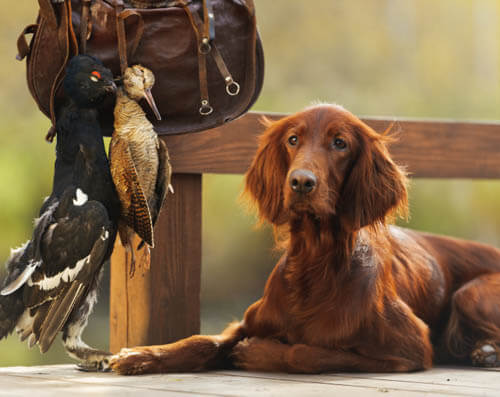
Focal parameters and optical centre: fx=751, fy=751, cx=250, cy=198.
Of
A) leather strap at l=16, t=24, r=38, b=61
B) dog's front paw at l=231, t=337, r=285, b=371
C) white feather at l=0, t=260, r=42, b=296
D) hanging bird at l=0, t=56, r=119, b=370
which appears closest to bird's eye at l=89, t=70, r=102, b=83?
hanging bird at l=0, t=56, r=119, b=370

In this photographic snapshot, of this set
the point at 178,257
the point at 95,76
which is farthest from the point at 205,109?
the point at 178,257

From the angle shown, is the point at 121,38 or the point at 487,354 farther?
the point at 487,354

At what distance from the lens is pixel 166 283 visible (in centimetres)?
260

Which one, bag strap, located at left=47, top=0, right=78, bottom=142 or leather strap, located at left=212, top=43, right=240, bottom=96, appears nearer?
bag strap, located at left=47, top=0, right=78, bottom=142

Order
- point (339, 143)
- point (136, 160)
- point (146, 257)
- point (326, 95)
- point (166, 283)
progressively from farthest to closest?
1. point (326, 95)
2. point (166, 283)
3. point (146, 257)
4. point (339, 143)
5. point (136, 160)

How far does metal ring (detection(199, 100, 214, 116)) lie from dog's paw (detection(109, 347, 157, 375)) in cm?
74

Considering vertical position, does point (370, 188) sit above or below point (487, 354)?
above

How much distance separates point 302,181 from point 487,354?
0.91 meters

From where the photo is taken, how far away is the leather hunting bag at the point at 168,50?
2104mm

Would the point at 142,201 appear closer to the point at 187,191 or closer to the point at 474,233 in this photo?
the point at 187,191

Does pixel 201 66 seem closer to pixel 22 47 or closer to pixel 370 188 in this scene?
pixel 22 47

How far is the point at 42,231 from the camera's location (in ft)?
6.71

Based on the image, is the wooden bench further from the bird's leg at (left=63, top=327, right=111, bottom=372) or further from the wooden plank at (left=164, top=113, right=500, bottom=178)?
the bird's leg at (left=63, top=327, right=111, bottom=372)

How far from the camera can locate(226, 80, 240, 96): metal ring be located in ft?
7.34
